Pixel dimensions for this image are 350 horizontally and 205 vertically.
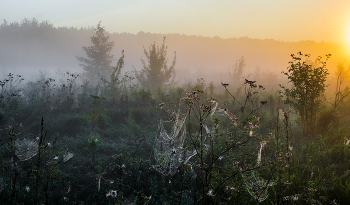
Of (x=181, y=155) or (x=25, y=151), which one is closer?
(x=25, y=151)

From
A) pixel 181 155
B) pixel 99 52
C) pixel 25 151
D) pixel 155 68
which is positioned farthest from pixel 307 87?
pixel 99 52

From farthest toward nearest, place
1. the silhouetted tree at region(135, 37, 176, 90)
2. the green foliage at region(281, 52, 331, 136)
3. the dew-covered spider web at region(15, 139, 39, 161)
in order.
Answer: the silhouetted tree at region(135, 37, 176, 90) → the green foliage at region(281, 52, 331, 136) → the dew-covered spider web at region(15, 139, 39, 161)

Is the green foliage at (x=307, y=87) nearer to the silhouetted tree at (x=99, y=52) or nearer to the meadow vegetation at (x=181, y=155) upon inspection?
the meadow vegetation at (x=181, y=155)

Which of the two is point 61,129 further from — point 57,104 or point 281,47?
point 281,47

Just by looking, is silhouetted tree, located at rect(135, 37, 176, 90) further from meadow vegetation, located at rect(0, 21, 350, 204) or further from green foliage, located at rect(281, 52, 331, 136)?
green foliage, located at rect(281, 52, 331, 136)

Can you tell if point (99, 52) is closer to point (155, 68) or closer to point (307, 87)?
point (155, 68)

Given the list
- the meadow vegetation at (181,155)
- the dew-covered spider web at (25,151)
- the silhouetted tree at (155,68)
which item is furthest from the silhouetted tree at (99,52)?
the dew-covered spider web at (25,151)

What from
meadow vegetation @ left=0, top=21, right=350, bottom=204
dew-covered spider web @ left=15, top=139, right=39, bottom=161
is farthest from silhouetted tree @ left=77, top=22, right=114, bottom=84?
dew-covered spider web @ left=15, top=139, right=39, bottom=161

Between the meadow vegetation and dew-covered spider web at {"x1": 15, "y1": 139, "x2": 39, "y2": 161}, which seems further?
dew-covered spider web at {"x1": 15, "y1": 139, "x2": 39, "y2": 161}

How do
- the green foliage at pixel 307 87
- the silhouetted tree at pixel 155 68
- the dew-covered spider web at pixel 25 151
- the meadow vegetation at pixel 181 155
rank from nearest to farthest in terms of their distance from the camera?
Answer: the meadow vegetation at pixel 181 155 → the dew-covered spider web at pixel 25 151 → the green foliage at pixel 307 87 → the silhouetted tree at pixel 155 68

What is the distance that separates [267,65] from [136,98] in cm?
5757

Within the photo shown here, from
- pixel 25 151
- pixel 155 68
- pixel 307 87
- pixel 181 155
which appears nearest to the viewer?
pixel 25 151

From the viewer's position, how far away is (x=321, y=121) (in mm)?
6219

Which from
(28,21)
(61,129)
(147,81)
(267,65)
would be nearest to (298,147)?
(61,129)
